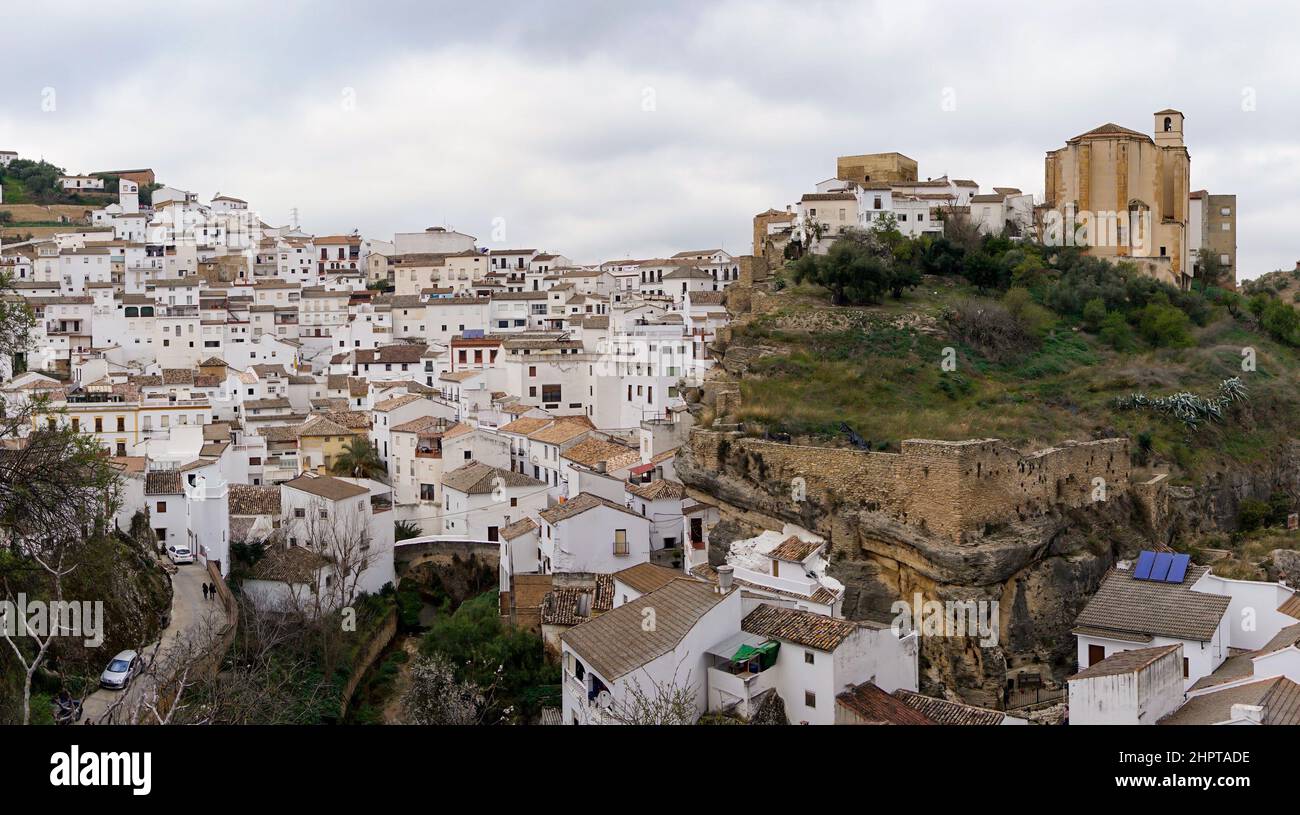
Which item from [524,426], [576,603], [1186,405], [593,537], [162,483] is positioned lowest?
[576,603]

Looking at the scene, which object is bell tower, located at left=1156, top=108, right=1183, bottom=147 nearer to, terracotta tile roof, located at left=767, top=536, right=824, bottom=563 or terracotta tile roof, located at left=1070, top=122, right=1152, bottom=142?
terracotta tile roof, located at left=1070, top=122, right=1152, bottom=142

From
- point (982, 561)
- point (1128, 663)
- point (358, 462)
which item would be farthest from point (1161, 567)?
point (358, 462)

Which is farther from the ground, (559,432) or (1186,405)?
(1186,405)

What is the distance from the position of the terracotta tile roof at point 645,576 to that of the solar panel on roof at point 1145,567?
22.6ft

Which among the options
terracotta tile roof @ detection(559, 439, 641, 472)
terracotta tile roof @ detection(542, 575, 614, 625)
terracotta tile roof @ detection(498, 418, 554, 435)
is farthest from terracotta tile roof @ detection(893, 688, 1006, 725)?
terracotta tile roof @ detection(498, 418, 554, 435)

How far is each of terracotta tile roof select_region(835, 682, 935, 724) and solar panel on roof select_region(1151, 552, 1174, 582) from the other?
468 centimetres

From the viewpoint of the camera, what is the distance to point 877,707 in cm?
A: 1336

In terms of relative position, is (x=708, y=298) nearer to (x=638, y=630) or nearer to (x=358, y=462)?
(x=358, y=462)

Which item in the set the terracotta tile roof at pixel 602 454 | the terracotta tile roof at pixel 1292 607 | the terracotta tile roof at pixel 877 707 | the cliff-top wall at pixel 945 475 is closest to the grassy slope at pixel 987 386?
the cliff-top wall at pixel 945 475

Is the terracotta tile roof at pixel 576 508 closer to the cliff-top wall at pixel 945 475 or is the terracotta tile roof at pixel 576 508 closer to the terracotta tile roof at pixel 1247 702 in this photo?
the cliff-top wall at pixel 945 475

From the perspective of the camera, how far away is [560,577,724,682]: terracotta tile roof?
13328mm

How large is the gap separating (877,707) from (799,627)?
56.9 inches
